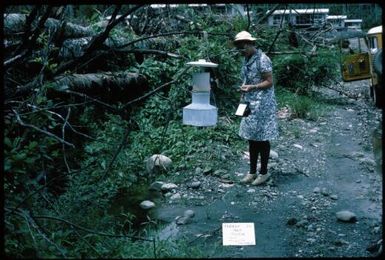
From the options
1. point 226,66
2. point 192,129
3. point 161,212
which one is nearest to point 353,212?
point 161,212

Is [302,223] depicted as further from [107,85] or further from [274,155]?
[107,85]

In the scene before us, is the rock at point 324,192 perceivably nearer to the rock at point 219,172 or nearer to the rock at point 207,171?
the rock at point 219,172

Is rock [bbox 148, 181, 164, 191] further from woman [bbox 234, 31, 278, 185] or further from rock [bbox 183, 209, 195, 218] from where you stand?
woman [bbox 234, 31, 278, 185]

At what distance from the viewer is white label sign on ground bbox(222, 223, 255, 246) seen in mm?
3766

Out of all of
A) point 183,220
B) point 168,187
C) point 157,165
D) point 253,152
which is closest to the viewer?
point 183,220

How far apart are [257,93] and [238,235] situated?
5.76ft

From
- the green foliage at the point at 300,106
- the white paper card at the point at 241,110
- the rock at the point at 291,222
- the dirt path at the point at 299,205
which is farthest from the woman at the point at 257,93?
the green foliage at the point at 300,106

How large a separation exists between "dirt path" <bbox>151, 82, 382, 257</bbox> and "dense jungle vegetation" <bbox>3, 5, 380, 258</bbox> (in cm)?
48

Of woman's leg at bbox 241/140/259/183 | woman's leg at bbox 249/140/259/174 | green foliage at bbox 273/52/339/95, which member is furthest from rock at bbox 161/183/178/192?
green foliage at bbox 273/52/339/95

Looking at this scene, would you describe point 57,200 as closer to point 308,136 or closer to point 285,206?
point 285,206

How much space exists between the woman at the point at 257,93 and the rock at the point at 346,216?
1.14 metres

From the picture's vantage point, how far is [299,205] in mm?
4809

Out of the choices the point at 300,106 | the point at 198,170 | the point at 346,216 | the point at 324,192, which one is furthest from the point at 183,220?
the point at 300,106

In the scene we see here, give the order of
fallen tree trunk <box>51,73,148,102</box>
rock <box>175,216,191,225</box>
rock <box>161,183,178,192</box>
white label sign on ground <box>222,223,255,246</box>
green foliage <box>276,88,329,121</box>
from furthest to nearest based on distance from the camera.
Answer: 1. green foliage <box>276,88,329,121</box>
2. fallen tree trunk <box>51,73,148,102</box>
3. rock <box>161,183,178,192</box>
4. rock <box>175,216,191,225</box>
5. white label sign on ground <box>222,223,255,246</box>
